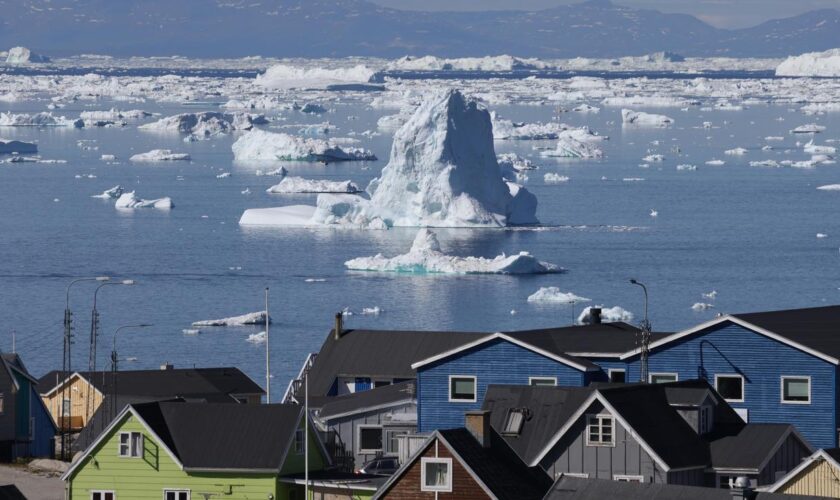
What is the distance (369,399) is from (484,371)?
2.15 meters

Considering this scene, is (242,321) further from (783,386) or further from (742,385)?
(783,386)

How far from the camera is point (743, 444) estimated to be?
794 inches

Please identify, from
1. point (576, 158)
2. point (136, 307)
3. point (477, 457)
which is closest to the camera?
point (477, 457)

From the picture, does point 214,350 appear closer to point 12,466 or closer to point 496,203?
point 12,466

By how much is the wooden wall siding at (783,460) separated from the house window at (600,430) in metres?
1.49

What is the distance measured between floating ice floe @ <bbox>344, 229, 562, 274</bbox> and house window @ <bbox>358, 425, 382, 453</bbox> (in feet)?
134

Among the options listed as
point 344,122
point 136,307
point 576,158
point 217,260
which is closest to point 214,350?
point 136,307

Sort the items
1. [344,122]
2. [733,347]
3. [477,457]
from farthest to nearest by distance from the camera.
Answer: [344,122]
[733,347]
[477,457]

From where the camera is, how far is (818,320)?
25.8m

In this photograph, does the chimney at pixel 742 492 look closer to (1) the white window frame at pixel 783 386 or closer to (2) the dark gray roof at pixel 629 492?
(2) the dark gray roof at pixel 629 492

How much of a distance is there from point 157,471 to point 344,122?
164m

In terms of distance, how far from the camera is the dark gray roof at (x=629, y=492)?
15.0 metres

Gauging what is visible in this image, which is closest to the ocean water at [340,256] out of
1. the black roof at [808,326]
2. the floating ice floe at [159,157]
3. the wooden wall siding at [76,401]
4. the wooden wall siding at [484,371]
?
the floating ice floe at [159,157]

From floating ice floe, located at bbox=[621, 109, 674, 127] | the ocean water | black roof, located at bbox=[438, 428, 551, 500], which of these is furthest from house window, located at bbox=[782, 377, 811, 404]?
floating ice floe, located at bbox=[621, 109, 674, 127]
